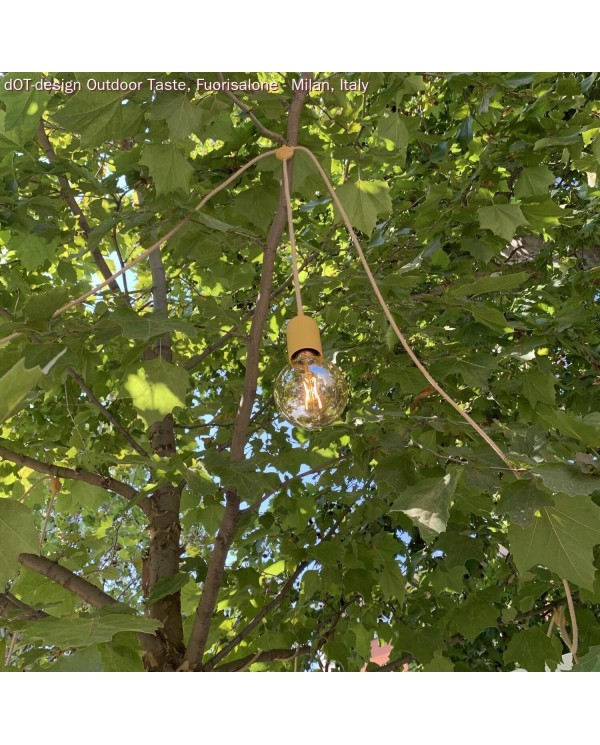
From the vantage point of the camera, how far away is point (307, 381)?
117 cm

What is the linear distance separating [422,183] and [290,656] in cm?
219

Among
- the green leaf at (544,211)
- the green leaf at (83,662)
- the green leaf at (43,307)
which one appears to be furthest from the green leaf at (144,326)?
the green leaf at (544,211)

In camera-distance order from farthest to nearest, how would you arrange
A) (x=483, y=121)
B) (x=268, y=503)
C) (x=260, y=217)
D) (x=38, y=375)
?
(x=268, y=503) < (x=483, y=121) < (x=260, y=217) < (x=38, y=375)

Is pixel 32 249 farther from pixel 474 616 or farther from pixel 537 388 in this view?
pixel 474 616

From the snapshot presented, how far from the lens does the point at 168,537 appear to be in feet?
8.02

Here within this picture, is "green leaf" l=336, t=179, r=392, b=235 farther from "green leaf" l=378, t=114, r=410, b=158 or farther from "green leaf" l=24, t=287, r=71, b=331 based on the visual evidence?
"green leaf" l=24, t=287, r=71, b=331

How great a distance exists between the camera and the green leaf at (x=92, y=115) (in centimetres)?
154

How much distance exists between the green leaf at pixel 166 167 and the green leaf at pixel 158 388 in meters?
0.46

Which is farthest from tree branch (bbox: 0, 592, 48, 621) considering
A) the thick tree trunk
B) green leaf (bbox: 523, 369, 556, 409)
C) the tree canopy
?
green leaf (bbox: 523, 369, 556, 409)

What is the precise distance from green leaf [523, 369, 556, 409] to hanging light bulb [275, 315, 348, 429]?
1.20m

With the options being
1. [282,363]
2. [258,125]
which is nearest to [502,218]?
[258,125]

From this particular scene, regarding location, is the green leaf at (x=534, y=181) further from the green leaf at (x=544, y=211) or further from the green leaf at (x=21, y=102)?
the green leaf at (x=21, y=102)
